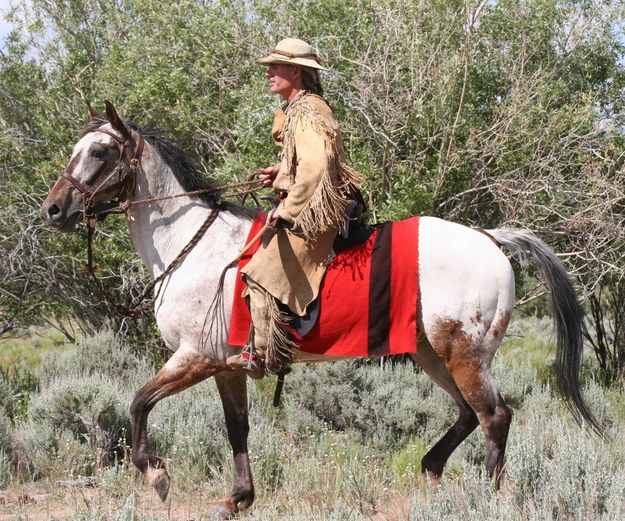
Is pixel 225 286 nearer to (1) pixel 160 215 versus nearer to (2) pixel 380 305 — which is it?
(1) pixel 160 215

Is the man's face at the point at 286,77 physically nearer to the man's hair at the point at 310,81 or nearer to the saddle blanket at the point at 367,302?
the man's hair at the point at 310,81

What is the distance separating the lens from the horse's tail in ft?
18.4

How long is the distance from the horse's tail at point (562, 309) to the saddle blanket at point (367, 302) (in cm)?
72

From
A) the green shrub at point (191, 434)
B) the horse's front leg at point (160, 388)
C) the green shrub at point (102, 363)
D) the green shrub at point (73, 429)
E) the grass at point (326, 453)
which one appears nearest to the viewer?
the grass at point (326, 453)

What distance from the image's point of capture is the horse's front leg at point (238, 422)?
223 inches

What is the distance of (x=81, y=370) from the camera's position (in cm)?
941

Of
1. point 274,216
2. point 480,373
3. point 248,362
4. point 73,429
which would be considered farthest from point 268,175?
point 73,429

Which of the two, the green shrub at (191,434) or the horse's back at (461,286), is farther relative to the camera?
the green shrub at (191,434)

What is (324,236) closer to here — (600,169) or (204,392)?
(204,392)

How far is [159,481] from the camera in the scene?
17.3ft

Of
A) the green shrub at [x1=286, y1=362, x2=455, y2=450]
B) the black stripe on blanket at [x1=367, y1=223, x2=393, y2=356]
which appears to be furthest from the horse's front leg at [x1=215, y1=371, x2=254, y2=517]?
the green shrub at [x1=286, y1=362, x2=455, y2=450]

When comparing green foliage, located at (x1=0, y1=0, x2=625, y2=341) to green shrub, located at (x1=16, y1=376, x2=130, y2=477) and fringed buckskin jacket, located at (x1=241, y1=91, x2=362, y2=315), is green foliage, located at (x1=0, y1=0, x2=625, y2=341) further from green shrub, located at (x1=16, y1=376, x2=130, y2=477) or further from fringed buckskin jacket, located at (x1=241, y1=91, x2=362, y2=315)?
fringed buckskin jacket, located at (x1=241, y1=91, x2=362, y2=315)

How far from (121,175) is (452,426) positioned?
256 centimetres

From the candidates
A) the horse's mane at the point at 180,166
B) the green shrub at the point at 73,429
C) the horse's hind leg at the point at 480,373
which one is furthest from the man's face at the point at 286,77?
the green shrub at the point at 73,429
